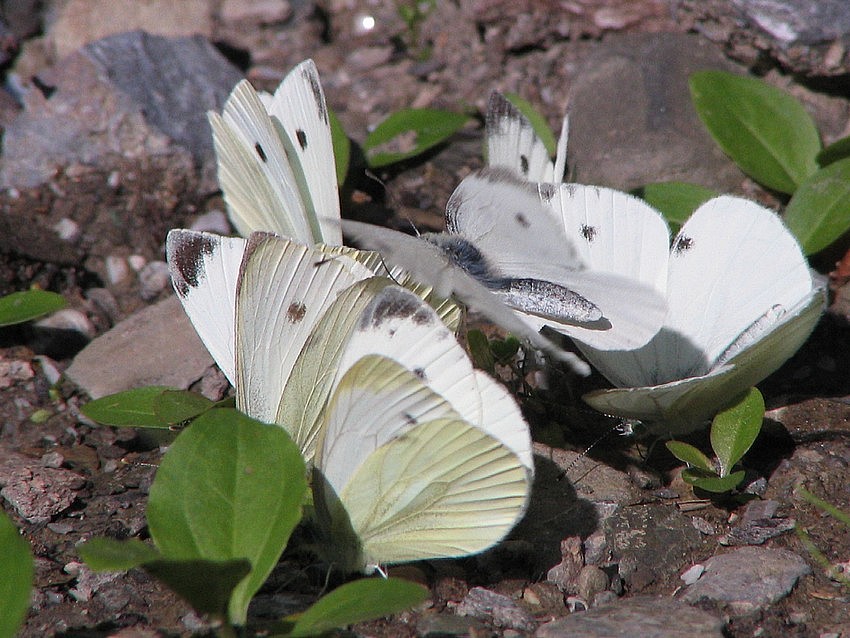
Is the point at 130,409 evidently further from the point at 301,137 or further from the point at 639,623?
the point at 639,623

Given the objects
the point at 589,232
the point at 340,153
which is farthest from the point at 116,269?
the point at 589,232

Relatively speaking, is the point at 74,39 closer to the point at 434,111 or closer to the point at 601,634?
the point at 434,111

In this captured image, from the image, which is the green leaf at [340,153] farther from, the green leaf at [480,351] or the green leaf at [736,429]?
the green leaf at [736,429]

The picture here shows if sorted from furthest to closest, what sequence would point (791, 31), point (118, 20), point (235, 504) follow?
point (118, 20)
point (791, 31)
point (235, 504)

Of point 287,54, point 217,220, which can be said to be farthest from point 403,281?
point 287,54

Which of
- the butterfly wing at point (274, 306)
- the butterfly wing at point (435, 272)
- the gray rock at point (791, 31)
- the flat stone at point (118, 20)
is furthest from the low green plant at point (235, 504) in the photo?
the flat stone at point (118, 20)

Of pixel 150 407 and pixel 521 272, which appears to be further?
pixel 150 407
